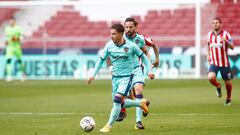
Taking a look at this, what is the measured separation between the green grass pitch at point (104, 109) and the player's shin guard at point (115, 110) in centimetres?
19

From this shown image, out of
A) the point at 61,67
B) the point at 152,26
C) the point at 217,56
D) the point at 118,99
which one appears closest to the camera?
the point at 118,99

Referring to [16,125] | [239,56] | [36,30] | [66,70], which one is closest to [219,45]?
[16,125]

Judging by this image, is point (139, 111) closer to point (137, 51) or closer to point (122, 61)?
point (122, 61)

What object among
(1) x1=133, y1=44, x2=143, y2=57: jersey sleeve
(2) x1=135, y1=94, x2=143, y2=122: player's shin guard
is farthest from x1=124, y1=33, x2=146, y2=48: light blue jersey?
(2) x1=135, y1=94, x2=143, y2=122: player's shin guard

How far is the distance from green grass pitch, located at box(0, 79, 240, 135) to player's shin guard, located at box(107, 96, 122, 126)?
7.4 inches

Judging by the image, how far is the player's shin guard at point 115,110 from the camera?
12633 millimetres

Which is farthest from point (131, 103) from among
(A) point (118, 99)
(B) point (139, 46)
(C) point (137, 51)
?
(B) point (139, 46)

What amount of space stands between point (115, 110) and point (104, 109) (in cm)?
541

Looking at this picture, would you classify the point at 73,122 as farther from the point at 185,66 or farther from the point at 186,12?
the point at 186,12

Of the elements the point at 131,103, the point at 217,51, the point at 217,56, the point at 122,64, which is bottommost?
the point at 131,103

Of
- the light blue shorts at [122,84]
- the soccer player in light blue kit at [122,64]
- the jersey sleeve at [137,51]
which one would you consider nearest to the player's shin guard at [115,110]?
the soccer player in light blue kit at [122,64]

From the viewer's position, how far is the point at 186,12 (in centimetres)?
3503

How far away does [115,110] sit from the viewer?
41.4 ft

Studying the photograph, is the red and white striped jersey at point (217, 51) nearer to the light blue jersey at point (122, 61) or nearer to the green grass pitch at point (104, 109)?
the green grass pitch at point (104, 109)
